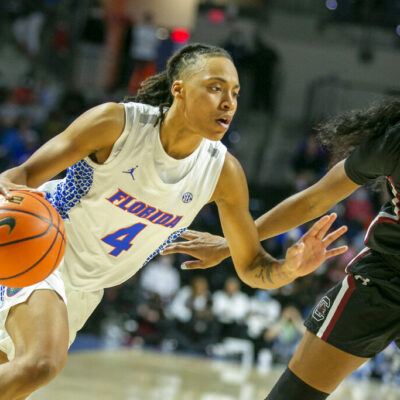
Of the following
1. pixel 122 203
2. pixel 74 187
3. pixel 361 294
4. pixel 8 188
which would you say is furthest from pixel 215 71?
pixel 361 294

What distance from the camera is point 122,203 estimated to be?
3346 millimetres

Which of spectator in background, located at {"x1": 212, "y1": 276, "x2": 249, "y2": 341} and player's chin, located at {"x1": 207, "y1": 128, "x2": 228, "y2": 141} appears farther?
spectator in background, located at {"x1": 212, "y1": 276, "x2": 249, "y2": 341}

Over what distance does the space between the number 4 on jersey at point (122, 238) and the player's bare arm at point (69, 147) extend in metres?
0.42

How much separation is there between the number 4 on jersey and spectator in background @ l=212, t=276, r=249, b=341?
23.9 ft

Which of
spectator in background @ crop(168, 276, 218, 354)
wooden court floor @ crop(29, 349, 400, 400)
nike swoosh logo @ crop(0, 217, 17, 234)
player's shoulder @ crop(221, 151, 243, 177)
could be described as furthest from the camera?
spectator in background @ crop(168, 276, 218, 354)

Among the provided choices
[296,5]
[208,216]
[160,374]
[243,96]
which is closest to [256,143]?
[243,96]

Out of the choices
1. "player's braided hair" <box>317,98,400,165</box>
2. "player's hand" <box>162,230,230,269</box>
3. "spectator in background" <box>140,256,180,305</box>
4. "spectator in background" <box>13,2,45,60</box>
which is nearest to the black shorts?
"player's braided hair" <box>317,98,400,165</box>

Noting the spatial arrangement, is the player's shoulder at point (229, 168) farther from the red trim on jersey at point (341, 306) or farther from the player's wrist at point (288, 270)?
the red trim on jersey at point (341, 306)

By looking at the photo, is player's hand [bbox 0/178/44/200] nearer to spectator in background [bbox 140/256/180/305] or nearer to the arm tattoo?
the arm tattoo

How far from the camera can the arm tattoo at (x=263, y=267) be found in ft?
11.5

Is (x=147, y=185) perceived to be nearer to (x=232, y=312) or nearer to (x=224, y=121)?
(x=224, y=121)

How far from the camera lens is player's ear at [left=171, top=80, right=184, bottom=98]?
137 inches

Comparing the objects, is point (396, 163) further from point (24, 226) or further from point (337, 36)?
point (337, 36)

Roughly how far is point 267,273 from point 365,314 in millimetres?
538
